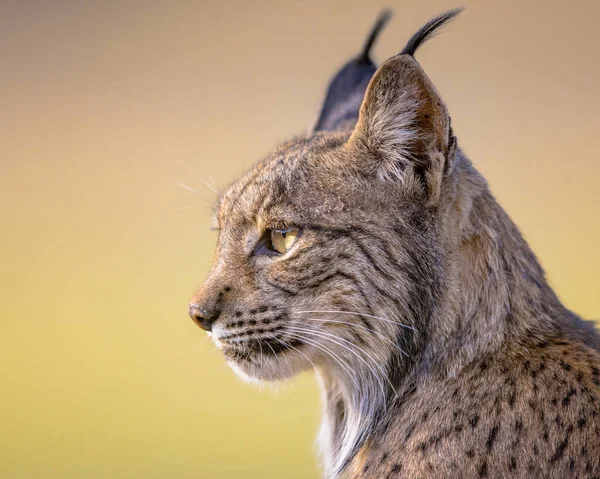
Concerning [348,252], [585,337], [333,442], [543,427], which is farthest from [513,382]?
[333,442]

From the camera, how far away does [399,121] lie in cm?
255

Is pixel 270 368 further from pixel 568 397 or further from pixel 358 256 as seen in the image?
pixel 568 397

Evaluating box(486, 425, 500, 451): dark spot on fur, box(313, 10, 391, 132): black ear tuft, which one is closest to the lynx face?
box(486, 425, 500, 451): dark spot on fur

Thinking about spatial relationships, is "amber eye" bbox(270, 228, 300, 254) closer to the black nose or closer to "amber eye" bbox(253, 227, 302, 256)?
"amber eye" bbox(253, 227, 302, 256)

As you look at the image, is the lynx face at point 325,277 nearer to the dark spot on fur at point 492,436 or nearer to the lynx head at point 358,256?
the lynx head at point 358,256

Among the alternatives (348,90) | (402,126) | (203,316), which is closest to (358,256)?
(402,126)

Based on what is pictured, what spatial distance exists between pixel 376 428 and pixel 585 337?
0.74 m

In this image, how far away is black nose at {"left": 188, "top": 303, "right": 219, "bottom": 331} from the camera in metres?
2.61

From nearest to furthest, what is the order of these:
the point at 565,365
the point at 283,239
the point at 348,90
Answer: the point at 565,365 < the point at 283,239 < the point at 348,90

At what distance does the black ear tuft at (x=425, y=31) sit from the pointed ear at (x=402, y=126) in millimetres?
75

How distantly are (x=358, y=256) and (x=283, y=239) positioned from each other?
0.26 metres

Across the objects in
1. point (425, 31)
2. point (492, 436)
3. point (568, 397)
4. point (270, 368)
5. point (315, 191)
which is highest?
point (425, 31)

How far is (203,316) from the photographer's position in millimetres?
2617

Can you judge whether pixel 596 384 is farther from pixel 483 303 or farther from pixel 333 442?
pixel 333 442
